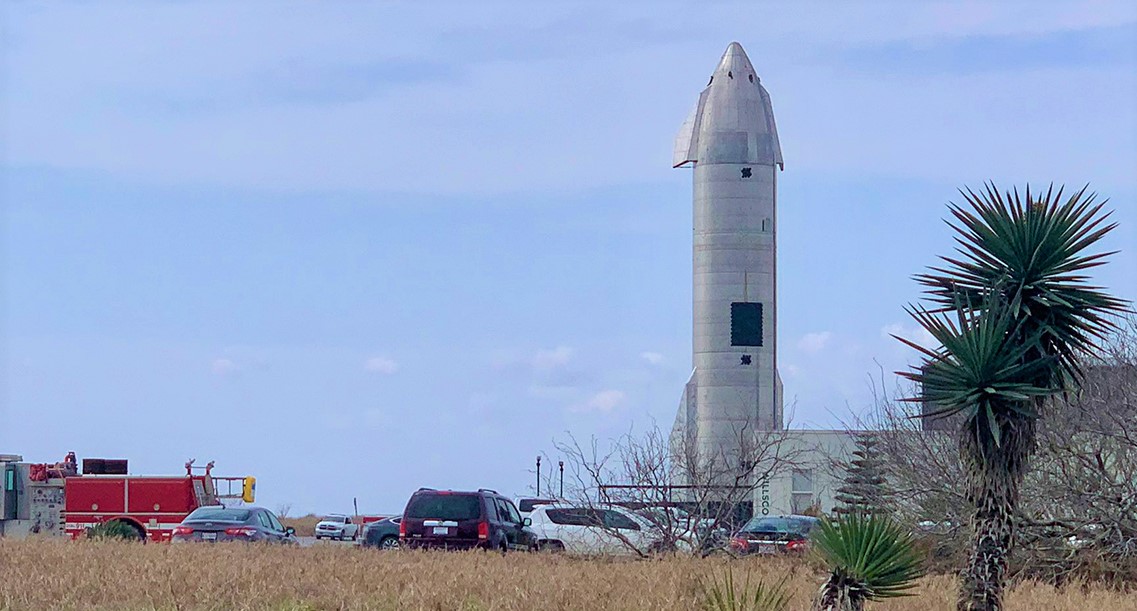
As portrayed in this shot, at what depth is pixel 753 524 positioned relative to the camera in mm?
34156

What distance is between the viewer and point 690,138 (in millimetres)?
69562

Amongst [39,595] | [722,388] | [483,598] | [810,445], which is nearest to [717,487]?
[483,598]

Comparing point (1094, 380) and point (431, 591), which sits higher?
point (1094, 380)

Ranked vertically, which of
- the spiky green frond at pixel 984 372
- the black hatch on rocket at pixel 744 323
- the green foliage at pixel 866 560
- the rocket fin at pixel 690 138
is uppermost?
the rocket fin at pixel 690 138

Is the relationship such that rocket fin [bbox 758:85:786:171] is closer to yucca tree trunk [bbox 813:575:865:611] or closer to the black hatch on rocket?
the black hatch on rocket

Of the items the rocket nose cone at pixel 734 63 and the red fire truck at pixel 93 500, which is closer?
the red fire truck at pixel 93 500

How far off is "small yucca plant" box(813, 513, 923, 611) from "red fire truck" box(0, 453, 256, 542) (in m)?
21.5

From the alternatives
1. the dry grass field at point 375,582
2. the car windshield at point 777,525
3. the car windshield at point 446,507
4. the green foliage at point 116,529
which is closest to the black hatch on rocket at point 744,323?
the car windshield at point 777,525

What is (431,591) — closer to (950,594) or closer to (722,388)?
(950,594)

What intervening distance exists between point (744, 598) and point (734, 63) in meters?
56.1

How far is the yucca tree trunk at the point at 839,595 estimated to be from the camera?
1655 cm

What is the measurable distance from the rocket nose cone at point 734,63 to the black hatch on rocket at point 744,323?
1080cm

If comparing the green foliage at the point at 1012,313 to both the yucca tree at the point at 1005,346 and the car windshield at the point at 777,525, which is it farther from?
the car windshield at the point at 777,525

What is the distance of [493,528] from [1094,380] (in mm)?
11340
